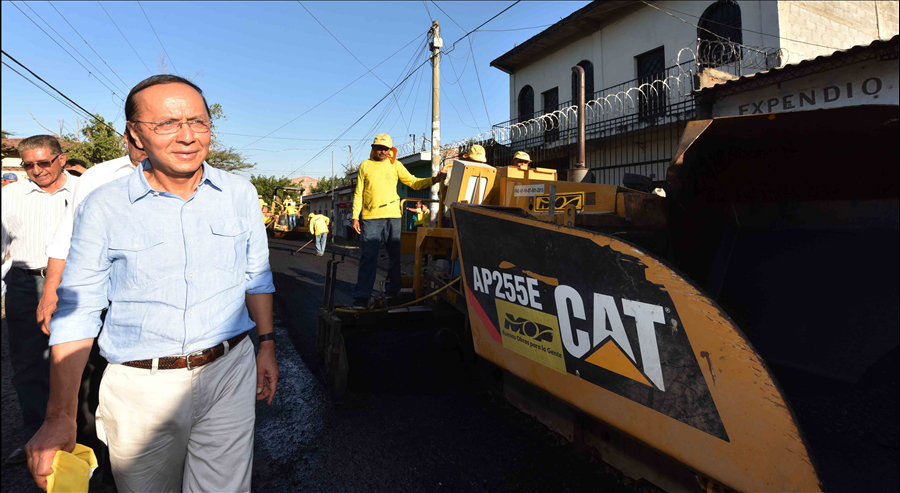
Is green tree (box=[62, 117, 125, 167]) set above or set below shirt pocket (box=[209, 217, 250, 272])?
above

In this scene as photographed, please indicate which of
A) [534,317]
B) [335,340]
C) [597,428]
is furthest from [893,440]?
[335,340]

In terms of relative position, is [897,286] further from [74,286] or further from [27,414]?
[27,414]

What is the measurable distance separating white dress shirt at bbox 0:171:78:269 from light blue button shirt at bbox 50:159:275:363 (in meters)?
1.92

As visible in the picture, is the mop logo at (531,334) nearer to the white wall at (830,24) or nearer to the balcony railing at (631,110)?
the balcony railing at (631,110)

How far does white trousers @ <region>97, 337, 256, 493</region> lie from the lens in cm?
149

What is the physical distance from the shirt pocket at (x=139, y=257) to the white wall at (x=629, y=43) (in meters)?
12.5

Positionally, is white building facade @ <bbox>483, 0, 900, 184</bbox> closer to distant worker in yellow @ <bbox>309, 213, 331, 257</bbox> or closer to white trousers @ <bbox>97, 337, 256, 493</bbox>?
distant worker in yellow @ <bbox>309, 213, 331, 257</bbox>

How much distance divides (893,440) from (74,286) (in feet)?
14.8

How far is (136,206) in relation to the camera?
5.08ft

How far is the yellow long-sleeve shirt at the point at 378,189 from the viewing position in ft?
15.4

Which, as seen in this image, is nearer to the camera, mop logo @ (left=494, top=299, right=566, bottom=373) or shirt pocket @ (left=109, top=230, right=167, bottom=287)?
shirt pocket @ (left=109, top=230, right=167, bottom=287)

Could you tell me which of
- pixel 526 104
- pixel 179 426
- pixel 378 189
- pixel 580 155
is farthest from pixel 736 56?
pixel 179 426

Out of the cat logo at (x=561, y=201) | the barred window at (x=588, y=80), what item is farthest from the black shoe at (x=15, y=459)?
the barred window at (x=588, y=80)

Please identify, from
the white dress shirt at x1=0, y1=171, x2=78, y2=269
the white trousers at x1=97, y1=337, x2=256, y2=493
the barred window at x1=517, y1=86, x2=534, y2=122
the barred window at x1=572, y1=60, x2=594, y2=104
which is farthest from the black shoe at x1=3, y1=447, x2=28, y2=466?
the barred window at x1=517, y1=86, x2=534, y2=122
